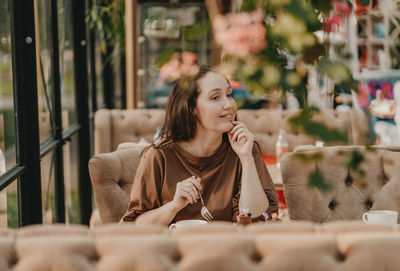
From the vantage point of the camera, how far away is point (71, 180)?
4750 millimetres

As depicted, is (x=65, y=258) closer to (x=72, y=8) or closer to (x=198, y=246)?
(x=198, y=246)

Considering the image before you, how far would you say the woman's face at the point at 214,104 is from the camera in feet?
7.64

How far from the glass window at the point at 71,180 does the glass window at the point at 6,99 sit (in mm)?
1547

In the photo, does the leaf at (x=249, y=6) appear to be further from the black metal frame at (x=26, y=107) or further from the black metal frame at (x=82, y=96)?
the black metal frame at (x=82, y=96)

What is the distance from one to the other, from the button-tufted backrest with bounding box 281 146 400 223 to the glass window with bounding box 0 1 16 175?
1.25 meters

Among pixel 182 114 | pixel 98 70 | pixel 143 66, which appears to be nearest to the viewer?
pixel 182 114

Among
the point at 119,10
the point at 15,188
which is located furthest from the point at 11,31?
the point at 119,10

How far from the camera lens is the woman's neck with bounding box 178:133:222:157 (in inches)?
94.5

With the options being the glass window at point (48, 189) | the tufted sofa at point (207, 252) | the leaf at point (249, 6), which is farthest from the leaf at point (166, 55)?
the glass window at point (48, 189)

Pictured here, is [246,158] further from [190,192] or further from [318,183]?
[318,183]

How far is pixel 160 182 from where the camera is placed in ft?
7.55

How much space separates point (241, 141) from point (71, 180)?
2721 millimetres

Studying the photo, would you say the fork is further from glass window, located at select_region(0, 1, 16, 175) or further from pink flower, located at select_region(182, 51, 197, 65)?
pink flower, located at select_region(182, 51, 197, 65)

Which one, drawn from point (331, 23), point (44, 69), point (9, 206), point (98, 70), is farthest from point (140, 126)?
point (331, 23)
